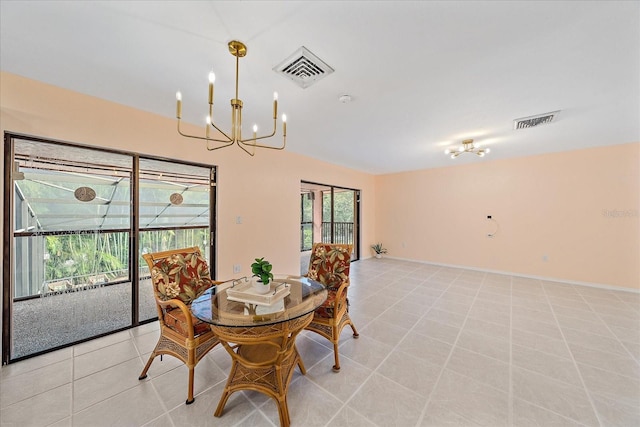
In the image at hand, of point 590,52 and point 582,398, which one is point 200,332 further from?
point 590,52

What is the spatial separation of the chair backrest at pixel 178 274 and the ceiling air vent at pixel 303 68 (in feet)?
6.03

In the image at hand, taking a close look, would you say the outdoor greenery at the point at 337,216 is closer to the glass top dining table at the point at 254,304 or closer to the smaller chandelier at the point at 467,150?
the smaller chandelier at the point at 467,150

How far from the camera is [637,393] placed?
1678mm

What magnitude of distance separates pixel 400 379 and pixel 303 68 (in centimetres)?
258

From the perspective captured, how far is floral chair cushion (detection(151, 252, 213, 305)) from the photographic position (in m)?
1.90

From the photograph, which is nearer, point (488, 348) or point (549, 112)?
point (488, 348)

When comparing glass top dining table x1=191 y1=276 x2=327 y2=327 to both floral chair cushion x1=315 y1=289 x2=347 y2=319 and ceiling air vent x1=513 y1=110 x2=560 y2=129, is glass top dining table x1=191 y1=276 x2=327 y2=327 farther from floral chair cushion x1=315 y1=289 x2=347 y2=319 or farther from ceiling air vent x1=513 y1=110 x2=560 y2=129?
ceiling air vent x1=513 y1=110 x2=560 y2=129

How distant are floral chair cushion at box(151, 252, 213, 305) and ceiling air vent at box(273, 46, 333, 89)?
185 centimetres

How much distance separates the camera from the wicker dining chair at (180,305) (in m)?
1.66

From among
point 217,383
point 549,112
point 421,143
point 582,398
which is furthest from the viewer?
point 421,143

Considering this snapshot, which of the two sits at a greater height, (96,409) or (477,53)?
(477,53)

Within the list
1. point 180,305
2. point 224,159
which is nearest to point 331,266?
point 180,305

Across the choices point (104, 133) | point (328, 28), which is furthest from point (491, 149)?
point (104, 133)

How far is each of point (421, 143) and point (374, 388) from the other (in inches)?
135
